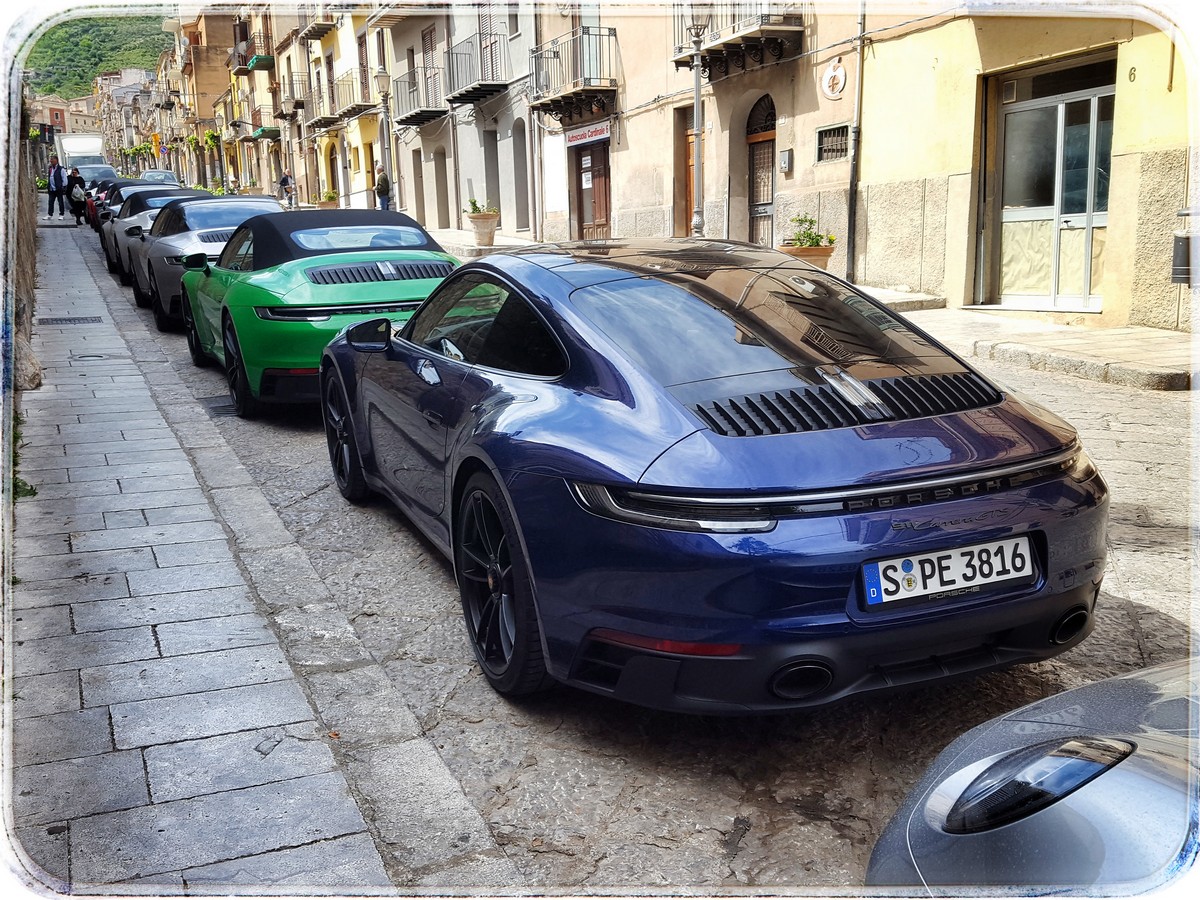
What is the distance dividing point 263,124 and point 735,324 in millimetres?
65572

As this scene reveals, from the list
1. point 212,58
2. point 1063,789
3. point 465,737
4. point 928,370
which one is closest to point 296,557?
point 465,737

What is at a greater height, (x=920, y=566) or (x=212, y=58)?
(x=212, y=58)

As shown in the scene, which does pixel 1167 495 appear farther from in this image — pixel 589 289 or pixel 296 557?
pixel 296 557

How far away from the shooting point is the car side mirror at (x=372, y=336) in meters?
4.68

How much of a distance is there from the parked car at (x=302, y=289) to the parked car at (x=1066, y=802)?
5.65m

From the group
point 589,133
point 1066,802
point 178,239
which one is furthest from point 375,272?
point 589,133

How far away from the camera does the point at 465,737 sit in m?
3.13

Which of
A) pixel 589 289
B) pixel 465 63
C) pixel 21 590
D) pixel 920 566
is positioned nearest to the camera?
pixel 920 566

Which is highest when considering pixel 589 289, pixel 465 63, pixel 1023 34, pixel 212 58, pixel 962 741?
pixel 212 58

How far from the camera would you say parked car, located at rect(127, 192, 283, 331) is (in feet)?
38.0

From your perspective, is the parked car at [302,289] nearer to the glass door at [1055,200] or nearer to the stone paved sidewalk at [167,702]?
the stone paved sidewalk at [167,702]

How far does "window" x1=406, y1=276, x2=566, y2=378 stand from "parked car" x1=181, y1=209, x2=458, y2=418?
2486 mm

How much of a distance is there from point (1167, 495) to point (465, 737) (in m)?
3.94

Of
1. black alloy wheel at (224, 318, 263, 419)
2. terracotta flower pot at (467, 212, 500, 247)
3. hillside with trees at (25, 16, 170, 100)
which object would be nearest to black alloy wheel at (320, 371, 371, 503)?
black alloy wheel at (224, 318, 263, 419)
